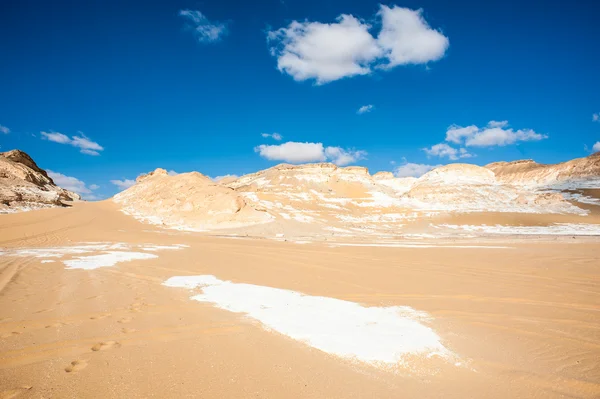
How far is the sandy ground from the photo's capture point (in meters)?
3.08

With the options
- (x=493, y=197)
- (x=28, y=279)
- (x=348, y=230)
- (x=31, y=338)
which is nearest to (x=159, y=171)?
(x=348, y=230)

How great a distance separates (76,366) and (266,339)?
7.20 ft

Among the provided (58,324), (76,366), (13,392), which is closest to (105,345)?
(76,366)

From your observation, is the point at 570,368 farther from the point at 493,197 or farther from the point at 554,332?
the point at 493,197

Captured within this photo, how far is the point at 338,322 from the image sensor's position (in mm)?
4906

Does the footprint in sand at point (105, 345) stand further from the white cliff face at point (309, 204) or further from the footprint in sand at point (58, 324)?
the white cliff face at point (309, 204)

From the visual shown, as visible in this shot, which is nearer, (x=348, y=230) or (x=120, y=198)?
A: (x=348, y=230)

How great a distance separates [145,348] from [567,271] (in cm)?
1182

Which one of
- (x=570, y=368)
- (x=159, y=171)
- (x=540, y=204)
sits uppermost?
(x=159, y=171)

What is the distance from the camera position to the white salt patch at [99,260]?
30.8 ft

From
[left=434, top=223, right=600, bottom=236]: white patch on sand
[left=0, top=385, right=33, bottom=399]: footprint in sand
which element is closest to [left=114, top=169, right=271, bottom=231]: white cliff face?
[left=434, top=223, right=600, bottom=236]: white patch on sand

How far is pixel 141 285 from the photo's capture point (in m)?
7.14

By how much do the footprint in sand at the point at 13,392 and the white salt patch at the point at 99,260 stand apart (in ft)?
23.3

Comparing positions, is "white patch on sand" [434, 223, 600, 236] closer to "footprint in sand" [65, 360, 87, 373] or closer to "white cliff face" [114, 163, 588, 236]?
"white cliff face" [114, 163, 588, 236]
